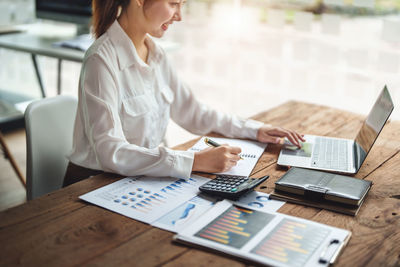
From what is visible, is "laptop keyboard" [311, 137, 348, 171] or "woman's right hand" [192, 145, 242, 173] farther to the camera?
"laptop keyboard" [311, 137, 348, 171]

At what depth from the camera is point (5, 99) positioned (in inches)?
152

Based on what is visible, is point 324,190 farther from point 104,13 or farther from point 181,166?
→ point 104,13

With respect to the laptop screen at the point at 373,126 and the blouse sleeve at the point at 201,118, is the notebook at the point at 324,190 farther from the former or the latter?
the blouse sleeve at the point at 201,118

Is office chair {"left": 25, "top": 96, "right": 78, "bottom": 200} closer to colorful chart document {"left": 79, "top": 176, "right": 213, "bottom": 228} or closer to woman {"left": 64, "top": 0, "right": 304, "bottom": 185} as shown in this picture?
woman {"left": 64, "top": 0, "right": 304, "bottom": 185}

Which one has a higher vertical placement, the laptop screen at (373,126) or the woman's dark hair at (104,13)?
the woman's dark hair at (104,13)

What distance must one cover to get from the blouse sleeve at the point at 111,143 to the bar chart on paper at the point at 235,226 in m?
0.25

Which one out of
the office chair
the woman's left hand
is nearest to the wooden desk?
the woman's left hand

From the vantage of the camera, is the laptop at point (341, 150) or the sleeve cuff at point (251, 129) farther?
the sleeve cuff at point (251, 129)

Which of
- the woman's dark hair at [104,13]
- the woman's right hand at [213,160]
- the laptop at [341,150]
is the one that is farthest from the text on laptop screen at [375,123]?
the woman's dark hair at [104,13]

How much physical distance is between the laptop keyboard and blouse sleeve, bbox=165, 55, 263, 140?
22 centimetres

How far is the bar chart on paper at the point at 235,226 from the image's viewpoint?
102 cm

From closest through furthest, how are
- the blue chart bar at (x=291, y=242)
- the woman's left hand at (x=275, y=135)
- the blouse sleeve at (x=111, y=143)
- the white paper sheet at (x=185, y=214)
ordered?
1. the blue chart bar at (x=291, y=242)
2. the white paper sheet at (x=185, y=214)
3. the blouse sleeve at (x=111, y=143)
4. the woman's left hand at (x=275, y=135)

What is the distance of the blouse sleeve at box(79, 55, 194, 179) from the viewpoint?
52.8 inches

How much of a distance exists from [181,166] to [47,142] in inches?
23.1
